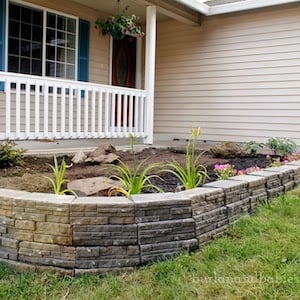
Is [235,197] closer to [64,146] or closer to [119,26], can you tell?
[64,146]

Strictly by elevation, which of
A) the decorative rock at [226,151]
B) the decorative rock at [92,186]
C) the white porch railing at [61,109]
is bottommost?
the decorative rock at [92,186]

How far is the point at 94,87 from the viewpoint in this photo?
5.67 m

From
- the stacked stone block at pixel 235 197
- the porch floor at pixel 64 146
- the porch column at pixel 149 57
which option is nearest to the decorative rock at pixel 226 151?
the porch floor at pixel 64 146

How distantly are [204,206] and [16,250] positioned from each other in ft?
3.78

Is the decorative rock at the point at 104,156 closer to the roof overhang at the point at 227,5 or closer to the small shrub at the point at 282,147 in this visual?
the small shrub at the point at 282,147

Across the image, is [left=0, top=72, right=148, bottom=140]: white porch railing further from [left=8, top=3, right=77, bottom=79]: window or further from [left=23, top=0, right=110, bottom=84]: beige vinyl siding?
[left=23, top=0, right=110, bottom=84]: beige vinyl siding

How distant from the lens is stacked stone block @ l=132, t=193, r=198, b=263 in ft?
6.86

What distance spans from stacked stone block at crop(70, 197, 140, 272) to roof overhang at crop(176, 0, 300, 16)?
18.3 feet

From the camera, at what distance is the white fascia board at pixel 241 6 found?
256 inches

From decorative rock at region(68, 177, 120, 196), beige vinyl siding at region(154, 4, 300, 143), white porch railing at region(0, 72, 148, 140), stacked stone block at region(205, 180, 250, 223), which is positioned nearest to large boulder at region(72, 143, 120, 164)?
white porch railing at region(0, 72, 148, 140)

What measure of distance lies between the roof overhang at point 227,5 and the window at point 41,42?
217 centimetres

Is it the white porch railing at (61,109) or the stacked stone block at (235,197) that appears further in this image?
the white porch railing at (61,109)

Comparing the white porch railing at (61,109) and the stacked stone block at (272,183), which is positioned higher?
the white porch railing at (61,109)

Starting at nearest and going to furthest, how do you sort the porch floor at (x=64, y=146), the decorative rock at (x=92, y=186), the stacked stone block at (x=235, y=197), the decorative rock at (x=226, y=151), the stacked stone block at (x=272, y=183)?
1. the stacked stone block at (x=235, y=197)
2. the decorative rock at (x=92, y=186)
3. the stacked stone block at (x=272, y=183)
4. the porch floor at (x=64, y=146)
5. the decorative rock at (x=226, y=151)
